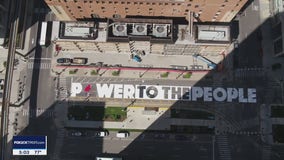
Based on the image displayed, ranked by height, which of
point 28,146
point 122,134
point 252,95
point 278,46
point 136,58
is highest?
point 278,46

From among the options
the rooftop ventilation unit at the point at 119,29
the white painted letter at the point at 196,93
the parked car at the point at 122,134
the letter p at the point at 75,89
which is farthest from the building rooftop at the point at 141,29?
the parked car at the point at 122,134

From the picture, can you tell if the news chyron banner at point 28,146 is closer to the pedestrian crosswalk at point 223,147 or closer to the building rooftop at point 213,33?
the pedestrian crosswalk at point 223,147

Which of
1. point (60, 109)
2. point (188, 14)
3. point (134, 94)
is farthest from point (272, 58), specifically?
point (60, 109)

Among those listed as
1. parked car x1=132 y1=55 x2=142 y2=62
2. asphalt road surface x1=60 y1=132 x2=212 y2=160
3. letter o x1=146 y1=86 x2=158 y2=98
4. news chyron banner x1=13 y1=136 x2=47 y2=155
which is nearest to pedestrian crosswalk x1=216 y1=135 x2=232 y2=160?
asphalt road surface x1=60 y1=132 x2=212 y2=160

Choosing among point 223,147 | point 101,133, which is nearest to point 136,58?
point 101,133

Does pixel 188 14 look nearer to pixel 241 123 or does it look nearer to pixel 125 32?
pixel 125 32

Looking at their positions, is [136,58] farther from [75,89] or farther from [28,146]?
[28,146]

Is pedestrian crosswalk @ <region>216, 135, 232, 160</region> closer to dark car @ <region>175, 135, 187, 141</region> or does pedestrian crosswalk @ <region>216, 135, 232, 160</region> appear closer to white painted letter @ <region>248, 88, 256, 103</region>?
dark car @ <region>175, 135, 187, 141</region>
